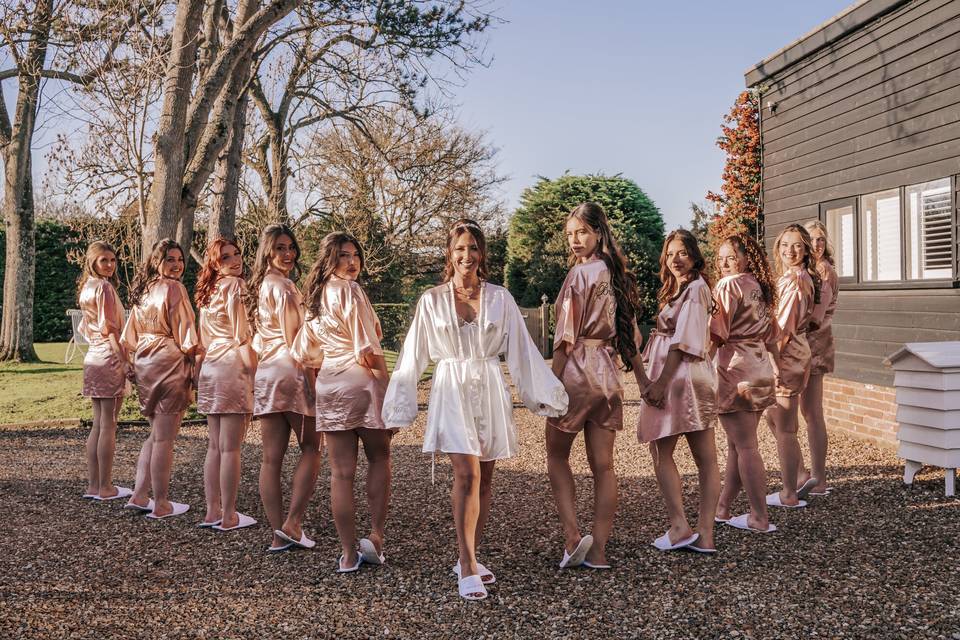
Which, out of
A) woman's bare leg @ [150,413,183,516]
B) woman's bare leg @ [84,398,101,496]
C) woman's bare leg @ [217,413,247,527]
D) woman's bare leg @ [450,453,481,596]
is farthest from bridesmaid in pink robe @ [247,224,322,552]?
woman's bare leg @ [84,398,101,496]

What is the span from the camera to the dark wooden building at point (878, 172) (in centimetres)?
723

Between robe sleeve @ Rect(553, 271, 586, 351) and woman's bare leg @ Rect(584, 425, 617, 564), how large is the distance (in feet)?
1.58

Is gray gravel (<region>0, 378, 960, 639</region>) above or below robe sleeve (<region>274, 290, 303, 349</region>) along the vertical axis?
below

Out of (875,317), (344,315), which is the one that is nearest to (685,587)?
(344,315)

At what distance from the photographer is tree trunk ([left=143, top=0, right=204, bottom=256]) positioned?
863 centimetres

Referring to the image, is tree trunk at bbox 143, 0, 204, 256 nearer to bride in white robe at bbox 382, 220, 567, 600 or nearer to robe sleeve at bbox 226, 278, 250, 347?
robe sleeve at bbox 226, 278, 250, 347

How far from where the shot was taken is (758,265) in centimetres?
494

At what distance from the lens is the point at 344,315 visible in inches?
164

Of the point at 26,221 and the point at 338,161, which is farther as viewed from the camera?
the point at 338,161

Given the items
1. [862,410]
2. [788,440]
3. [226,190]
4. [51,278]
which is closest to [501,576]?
[788,440]

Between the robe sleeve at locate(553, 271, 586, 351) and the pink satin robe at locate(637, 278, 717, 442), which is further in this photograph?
the pink satin robe at locate(637, 278, 717, 442)

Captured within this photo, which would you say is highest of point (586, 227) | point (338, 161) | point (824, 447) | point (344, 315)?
point (338, 161)

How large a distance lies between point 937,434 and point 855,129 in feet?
12.9

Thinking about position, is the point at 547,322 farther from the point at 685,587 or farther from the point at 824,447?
the point at 685,587
